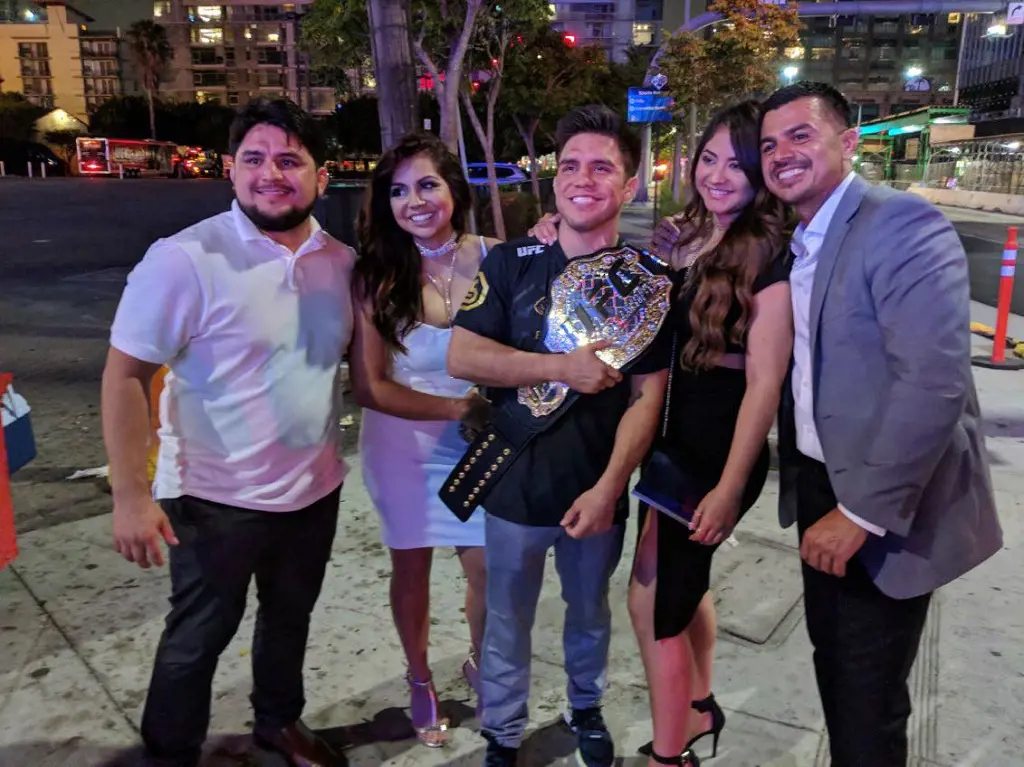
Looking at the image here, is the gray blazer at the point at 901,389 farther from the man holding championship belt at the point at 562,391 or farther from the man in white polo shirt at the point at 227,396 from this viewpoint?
the man in white polo shirt at the point at 227,396

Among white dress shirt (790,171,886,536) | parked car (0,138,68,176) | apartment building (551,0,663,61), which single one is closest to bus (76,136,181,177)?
parked car (0,138,68,176)

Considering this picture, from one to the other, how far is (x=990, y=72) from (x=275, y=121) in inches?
4034

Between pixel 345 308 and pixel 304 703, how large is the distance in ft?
4.52

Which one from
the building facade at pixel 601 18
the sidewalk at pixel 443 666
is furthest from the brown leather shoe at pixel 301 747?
the building facade at pixel 601 18

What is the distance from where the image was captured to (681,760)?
251cm

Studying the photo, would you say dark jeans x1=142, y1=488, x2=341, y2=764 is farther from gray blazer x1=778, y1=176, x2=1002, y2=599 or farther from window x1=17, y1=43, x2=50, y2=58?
window x1=17, y1=43, x2=50, y2=58

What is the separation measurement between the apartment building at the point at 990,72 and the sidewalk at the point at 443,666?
85.8 m

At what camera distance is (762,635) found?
11.0 feet

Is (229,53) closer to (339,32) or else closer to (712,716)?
(339,32)

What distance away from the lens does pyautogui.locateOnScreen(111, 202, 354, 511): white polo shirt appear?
2.18 m

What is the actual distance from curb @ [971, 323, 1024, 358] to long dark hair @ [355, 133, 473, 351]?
24.6ft

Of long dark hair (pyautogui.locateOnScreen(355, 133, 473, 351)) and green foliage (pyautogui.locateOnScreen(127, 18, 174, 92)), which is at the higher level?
green foliage (pyautogui.locateOnScreen(127, 18, 174, 92))

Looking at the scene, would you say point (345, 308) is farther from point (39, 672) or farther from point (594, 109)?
point (39, 672)

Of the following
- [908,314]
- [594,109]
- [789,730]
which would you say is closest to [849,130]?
[908,314]
